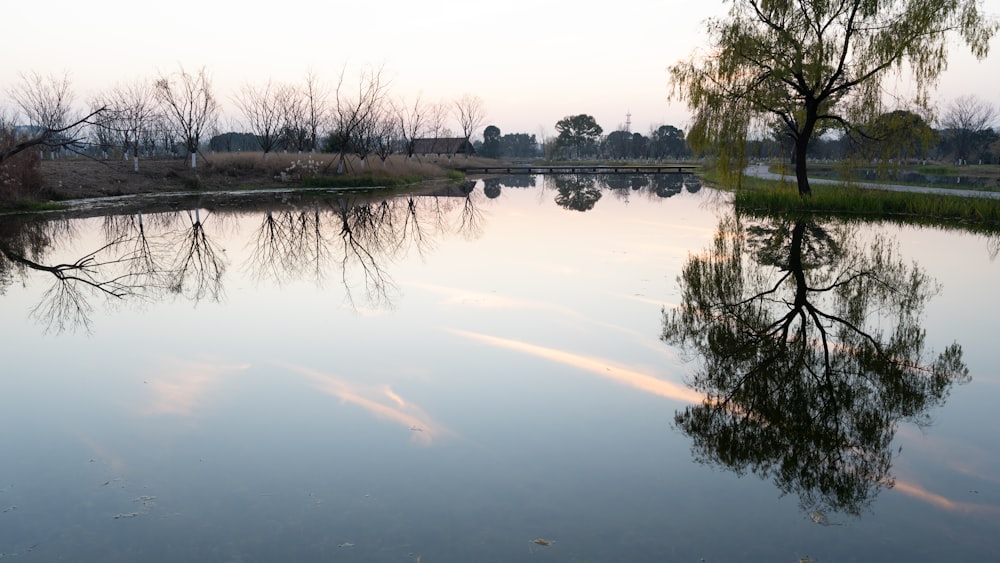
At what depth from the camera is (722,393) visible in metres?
6.31

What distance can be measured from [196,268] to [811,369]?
11.5m

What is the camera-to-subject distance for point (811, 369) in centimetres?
685

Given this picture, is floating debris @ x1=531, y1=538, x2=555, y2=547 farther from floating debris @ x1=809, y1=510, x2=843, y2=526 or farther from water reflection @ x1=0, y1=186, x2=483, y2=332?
water reflection @ x1=0, y1=186, x2=483, y2=332

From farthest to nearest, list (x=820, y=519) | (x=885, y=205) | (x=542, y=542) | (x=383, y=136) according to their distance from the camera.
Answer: (x=383, y=136)
(x=885, y=205)
(x=820, y=519)
(x=542, y=542)

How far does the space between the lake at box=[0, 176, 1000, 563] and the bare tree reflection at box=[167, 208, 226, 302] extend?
178 mm

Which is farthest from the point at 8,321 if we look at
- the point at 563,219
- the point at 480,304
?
the point at 563,219

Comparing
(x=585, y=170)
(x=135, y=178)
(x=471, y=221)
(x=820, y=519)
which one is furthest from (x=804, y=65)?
(x=585, y=170)

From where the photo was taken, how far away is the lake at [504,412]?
4.10 meters

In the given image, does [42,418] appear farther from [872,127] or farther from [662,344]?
[872,127]

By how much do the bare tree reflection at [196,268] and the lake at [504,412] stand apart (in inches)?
7.0

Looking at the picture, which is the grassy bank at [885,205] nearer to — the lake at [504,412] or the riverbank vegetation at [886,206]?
the riverbank vegetation at [886,206]

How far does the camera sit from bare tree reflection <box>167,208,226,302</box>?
449 inches

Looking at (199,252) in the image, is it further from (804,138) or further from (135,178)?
(135,178)

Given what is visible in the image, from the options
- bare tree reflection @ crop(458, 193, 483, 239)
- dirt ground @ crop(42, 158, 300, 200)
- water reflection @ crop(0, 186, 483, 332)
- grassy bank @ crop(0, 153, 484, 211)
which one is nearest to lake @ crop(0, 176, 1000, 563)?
water reflection @ crop(0, 186, 483, 332)
